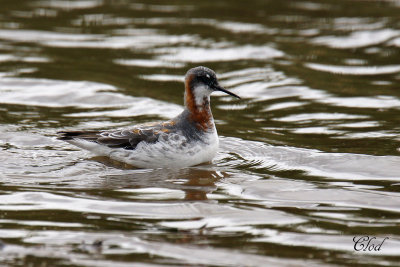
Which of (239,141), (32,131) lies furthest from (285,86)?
(32,131)

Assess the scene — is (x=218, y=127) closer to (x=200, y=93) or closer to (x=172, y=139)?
(x=200, y=93)

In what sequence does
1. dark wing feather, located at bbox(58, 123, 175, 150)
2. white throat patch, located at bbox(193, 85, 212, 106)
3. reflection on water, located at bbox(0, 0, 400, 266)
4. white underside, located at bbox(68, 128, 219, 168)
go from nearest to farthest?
1. reflection on water, located at bbox(0, 0, 400, 266)
2. white underside, located at bbox(68, 128, 219, 168)
3. dark wing feather, located at bbox(58, 123, 175, 150)
4. white throat patch, located at bbox(193, 85, 212, 106)

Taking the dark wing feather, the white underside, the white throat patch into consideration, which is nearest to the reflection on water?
the white underside

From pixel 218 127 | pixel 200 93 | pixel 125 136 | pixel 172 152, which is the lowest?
pixel 218 127

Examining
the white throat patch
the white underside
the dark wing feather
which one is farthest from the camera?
the white throat patch

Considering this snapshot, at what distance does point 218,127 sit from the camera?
466 inches

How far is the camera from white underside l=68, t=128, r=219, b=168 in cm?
955

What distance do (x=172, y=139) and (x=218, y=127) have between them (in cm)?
231

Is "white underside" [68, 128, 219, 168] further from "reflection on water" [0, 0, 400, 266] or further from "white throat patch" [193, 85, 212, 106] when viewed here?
"white throat patch" [193, 85, 212, 106]

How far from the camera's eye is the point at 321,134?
1118cm

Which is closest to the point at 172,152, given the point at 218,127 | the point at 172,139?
the point at 172,139

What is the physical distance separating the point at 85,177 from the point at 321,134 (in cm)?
406

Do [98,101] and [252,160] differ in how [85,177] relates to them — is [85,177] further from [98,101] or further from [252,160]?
[98,101]

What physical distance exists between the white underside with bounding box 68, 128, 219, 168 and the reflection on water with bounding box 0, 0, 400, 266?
16cm
